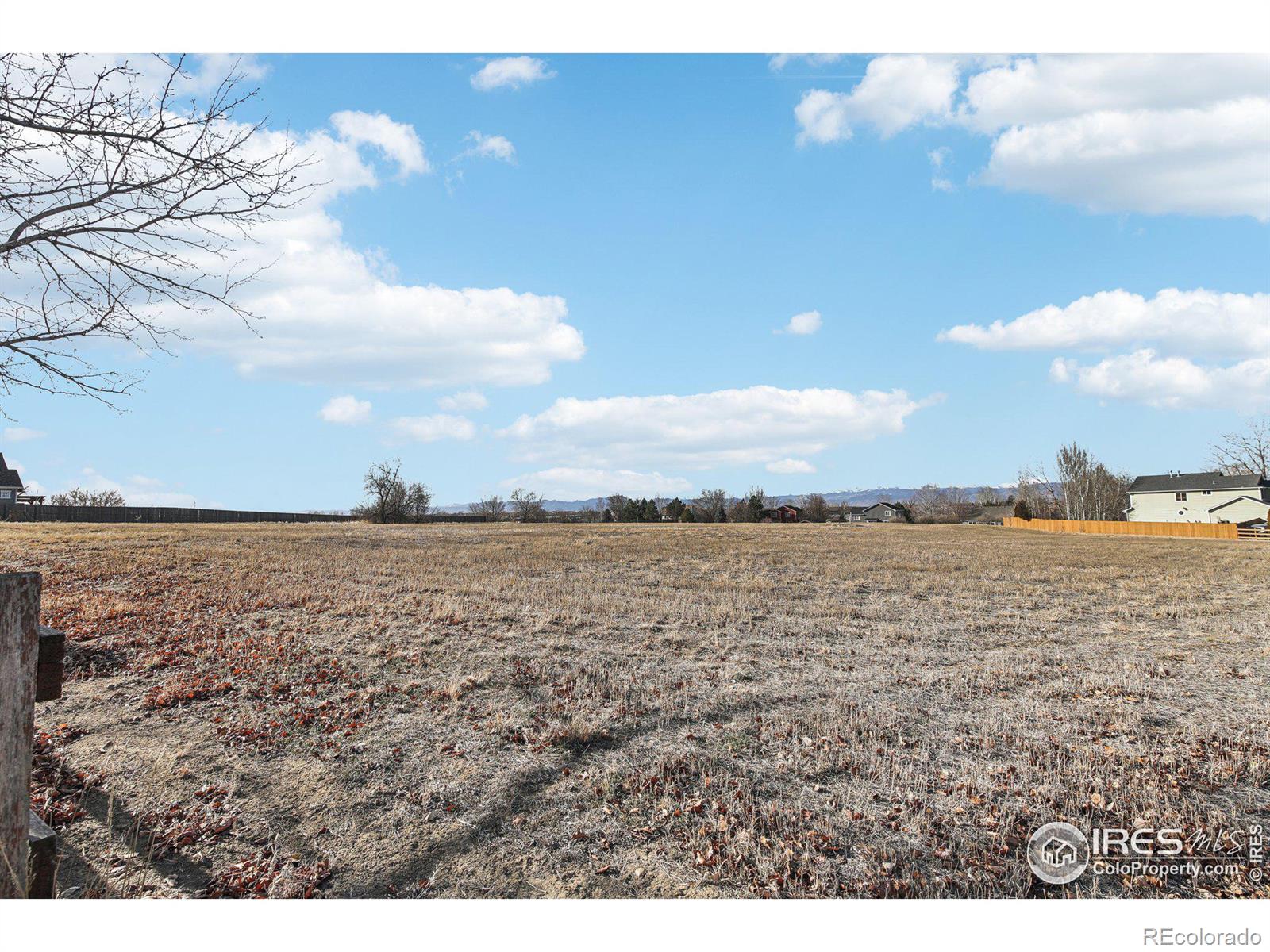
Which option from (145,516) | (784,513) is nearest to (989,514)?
(784,513)

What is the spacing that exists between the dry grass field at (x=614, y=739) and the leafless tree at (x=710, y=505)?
59641mm

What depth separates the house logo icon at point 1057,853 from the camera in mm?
4594

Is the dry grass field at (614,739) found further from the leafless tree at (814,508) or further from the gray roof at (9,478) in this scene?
the leafless tree at (814,508)

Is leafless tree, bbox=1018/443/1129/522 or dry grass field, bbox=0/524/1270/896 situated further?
leafless tree, bbox=1018/443/1129/522

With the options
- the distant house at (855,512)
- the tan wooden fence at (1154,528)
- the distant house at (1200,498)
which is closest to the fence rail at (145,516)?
the tan wooden fence at (1154,528)

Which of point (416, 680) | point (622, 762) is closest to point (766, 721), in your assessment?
point (622, 762)

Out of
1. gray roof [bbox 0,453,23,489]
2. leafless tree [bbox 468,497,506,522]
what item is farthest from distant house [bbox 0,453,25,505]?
leafless tree [bbox 468,497,506,522]

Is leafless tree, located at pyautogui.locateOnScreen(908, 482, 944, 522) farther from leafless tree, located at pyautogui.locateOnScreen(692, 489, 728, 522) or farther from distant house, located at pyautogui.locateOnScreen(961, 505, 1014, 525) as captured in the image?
leafless tree, located at pyautogui.locateOnScreen(692, 489, 728, 522)

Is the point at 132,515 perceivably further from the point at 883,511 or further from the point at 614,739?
the point at 883,511

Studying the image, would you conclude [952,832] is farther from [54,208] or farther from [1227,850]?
[54,208]

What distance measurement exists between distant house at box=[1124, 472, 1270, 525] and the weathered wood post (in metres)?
81.0

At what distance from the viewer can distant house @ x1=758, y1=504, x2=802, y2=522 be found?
81875mm

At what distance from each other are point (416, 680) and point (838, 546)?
27.7 metres

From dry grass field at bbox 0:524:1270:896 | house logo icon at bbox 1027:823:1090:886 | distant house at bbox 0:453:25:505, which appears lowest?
house logo icon at bbox 1027:823:1090:886
